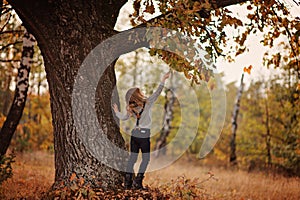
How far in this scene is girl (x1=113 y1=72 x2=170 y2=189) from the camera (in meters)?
7.10

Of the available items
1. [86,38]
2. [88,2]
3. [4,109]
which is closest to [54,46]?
[86,38]

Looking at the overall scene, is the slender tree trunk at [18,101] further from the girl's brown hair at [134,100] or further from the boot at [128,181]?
the boot at [128,181]

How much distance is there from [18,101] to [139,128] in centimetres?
387

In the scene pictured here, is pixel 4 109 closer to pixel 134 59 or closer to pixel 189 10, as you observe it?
pixel 134 59

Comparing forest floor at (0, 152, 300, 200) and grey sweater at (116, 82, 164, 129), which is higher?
grey sweater at (116, 82, 164, 129)

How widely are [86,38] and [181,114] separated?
19.3 m

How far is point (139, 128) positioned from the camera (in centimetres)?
716

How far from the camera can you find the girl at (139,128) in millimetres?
7098

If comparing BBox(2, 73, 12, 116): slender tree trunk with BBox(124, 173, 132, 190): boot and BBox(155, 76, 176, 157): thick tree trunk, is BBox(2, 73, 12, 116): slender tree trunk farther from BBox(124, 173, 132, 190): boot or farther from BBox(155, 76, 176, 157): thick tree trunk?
BBox(124, 173, 132, 190): boot

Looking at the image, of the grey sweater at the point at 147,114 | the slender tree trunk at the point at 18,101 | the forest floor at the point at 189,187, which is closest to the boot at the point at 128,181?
the forest floor at the point at 189,187

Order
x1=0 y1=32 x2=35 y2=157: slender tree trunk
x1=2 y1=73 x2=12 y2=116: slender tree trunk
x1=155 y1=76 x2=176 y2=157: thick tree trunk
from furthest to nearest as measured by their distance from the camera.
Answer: x1=155 y1=76 x2=176 y2=157: thick tree trunk < x1=2 y1=73 x2=12 y2=116: slender tree trunk < x1=0 y1=32 x2=35 y2=157: slender tree trunk

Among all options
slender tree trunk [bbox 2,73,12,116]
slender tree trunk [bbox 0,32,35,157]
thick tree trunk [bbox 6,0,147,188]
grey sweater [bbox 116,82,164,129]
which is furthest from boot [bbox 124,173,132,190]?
slender tree trunk [bbox 2,73,12,116]

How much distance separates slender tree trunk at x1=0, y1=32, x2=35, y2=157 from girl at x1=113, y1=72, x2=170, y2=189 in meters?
3.35

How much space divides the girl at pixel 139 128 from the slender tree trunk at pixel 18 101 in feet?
11.0
